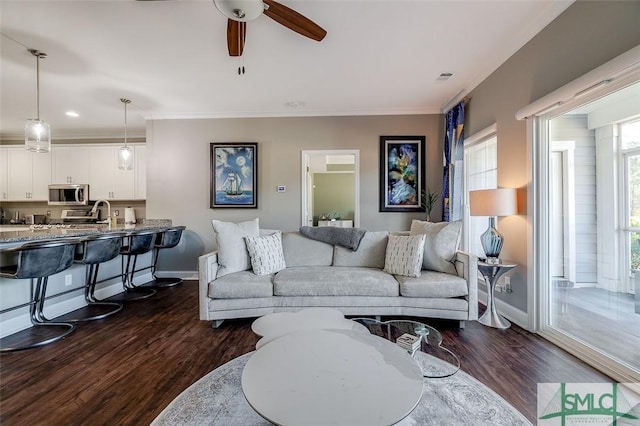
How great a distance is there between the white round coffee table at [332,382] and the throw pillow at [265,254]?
144 centimetres

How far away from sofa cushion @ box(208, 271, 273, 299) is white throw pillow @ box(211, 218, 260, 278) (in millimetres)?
171

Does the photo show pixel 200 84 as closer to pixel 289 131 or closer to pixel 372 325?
pixel 289 131

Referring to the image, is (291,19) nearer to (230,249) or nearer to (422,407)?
(230,249)

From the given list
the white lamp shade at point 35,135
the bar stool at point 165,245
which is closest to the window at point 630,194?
the bar stool at point 165,245

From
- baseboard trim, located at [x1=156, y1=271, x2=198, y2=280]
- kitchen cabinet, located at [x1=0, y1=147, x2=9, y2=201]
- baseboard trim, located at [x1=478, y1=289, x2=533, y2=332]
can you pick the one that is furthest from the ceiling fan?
kitchen cabinet, located at [x1=0, y1=147, x2=9, y2=201]

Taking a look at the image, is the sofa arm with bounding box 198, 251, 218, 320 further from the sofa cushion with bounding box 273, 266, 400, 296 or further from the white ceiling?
the white ceiling

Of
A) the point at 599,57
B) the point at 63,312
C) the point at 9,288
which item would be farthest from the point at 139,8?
the point at 599,57

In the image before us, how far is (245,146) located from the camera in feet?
14.1

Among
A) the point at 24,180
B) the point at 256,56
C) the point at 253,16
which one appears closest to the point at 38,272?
the point at 253,16

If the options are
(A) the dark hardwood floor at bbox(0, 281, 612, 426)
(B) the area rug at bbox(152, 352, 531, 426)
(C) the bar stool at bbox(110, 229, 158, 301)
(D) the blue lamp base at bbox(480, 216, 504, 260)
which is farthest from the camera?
(C) the bar stool at bbox(110, 229, 158, 301)

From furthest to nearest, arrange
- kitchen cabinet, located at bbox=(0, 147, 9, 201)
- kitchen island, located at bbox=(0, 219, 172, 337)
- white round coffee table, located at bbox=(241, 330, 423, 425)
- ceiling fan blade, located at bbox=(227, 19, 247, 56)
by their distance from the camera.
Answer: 1. kitchen cabinet, located at bbox=(0, 147, 9, 201)
2. kitchen island, located at bbox=(0, 219, 172, 337)
3. ceiling fan blade, located at bbox=(227, 19, 247, 56)
4. white round coffee table, located at bbox=(241, 330, 423, 425)

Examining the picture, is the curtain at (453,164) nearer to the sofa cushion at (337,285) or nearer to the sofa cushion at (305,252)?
the sofa cushion at (337,285)

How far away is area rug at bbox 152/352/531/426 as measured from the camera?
126cm

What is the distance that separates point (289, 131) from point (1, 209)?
6319 millimetres
